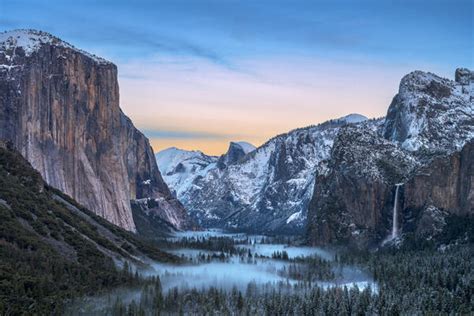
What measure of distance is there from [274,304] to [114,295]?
36.3 m

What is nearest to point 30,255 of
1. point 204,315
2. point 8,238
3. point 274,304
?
point 8,238

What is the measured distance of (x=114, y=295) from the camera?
193m

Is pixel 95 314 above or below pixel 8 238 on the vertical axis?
below

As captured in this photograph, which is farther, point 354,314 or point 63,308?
point 354,314

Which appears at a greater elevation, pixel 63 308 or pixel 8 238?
pixel 8 238

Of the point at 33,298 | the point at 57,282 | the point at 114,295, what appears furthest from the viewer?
the point at 114,295

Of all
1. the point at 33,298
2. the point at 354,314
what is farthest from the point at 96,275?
the point at 354,314

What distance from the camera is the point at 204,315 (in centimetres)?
18812

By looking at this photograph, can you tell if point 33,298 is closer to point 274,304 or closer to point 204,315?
point 204,315

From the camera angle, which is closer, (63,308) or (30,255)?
(63,308)

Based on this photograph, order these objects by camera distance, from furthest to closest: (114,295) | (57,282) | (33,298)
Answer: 1. (114,295)
2. (57,282)
3. (33,298)

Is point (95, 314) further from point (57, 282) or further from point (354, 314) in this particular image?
point (354, 314)

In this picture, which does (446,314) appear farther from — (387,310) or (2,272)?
(2,272)

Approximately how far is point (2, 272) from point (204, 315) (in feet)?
149
